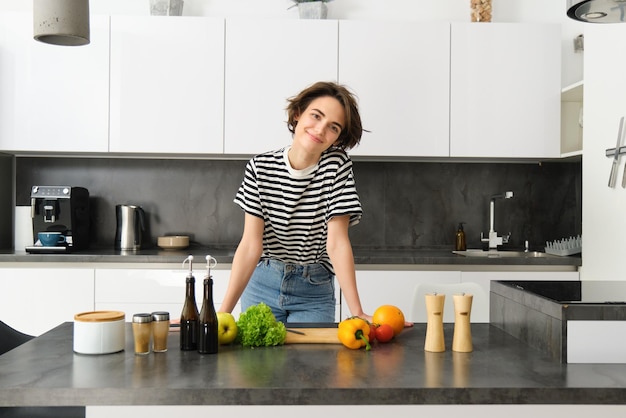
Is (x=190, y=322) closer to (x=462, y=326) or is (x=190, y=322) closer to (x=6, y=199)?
(x=462, y=326)

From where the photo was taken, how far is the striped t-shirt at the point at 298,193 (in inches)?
92.0

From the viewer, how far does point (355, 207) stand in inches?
91.3

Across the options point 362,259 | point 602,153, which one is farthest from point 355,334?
point 602,153

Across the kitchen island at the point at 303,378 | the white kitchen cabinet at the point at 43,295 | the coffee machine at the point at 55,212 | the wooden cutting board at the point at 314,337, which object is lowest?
the white kitchen cabinet at the point at 43,295

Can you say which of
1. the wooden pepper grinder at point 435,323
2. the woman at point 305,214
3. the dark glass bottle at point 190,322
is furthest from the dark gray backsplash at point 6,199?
the wooden pepper grinder at point 435,323

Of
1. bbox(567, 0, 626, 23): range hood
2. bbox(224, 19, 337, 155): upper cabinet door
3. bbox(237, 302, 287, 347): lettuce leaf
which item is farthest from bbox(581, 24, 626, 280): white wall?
bbox(237, 302, 287, 347): lettuce leaf

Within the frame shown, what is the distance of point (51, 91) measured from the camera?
375cm

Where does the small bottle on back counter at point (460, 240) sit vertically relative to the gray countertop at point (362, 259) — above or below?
above

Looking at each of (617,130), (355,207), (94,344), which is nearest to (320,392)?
(94,344)

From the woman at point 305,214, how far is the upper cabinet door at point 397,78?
4.74 feet

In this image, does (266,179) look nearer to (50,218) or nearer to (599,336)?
(599,336)

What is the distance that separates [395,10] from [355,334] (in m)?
2.86

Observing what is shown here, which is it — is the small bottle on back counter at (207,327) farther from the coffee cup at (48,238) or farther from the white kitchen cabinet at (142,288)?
the coffee cup at (48,238)

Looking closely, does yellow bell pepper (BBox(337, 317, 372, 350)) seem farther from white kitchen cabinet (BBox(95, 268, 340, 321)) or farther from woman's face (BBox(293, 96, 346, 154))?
white kitchen cabinet (BBox(95, 268, 340, 321))
